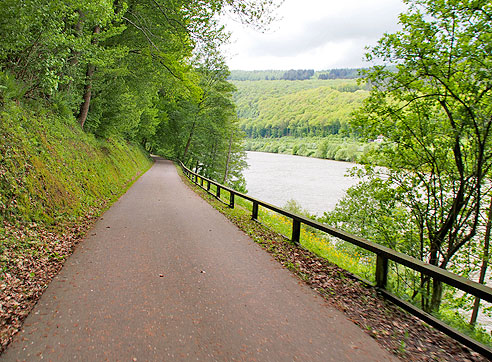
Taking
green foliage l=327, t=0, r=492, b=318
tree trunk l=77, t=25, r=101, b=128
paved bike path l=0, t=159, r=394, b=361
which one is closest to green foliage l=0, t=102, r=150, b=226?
paved bike path l=0, t=159, r=394, b=361

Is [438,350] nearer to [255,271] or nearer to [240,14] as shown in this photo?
[255,271]

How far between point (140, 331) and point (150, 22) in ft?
39.9

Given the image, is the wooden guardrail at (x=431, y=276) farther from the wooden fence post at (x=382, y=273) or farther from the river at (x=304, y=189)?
the river at (x=304, y=189)

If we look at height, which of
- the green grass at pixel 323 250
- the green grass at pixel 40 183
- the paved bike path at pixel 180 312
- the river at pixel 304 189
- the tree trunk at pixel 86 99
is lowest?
the river at pixel 304 189

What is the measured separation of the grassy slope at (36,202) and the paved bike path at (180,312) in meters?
0.24

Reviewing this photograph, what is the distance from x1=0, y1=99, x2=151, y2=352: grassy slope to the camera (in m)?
3.41

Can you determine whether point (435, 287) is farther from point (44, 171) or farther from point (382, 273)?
point (44, 171)

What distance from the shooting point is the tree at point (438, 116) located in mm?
5062

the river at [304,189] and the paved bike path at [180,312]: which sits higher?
the paved bike path at [180,312]

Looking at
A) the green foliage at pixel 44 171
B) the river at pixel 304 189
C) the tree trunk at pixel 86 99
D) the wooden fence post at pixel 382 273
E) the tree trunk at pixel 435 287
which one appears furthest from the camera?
the river at pixel 304 189

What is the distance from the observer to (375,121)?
6844 millimetres

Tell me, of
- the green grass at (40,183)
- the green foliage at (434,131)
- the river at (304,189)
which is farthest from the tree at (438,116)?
the river at (304,189)

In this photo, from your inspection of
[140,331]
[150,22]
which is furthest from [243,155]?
[140,331]

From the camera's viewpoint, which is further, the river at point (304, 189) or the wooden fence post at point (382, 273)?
the river at point (304, 189)
